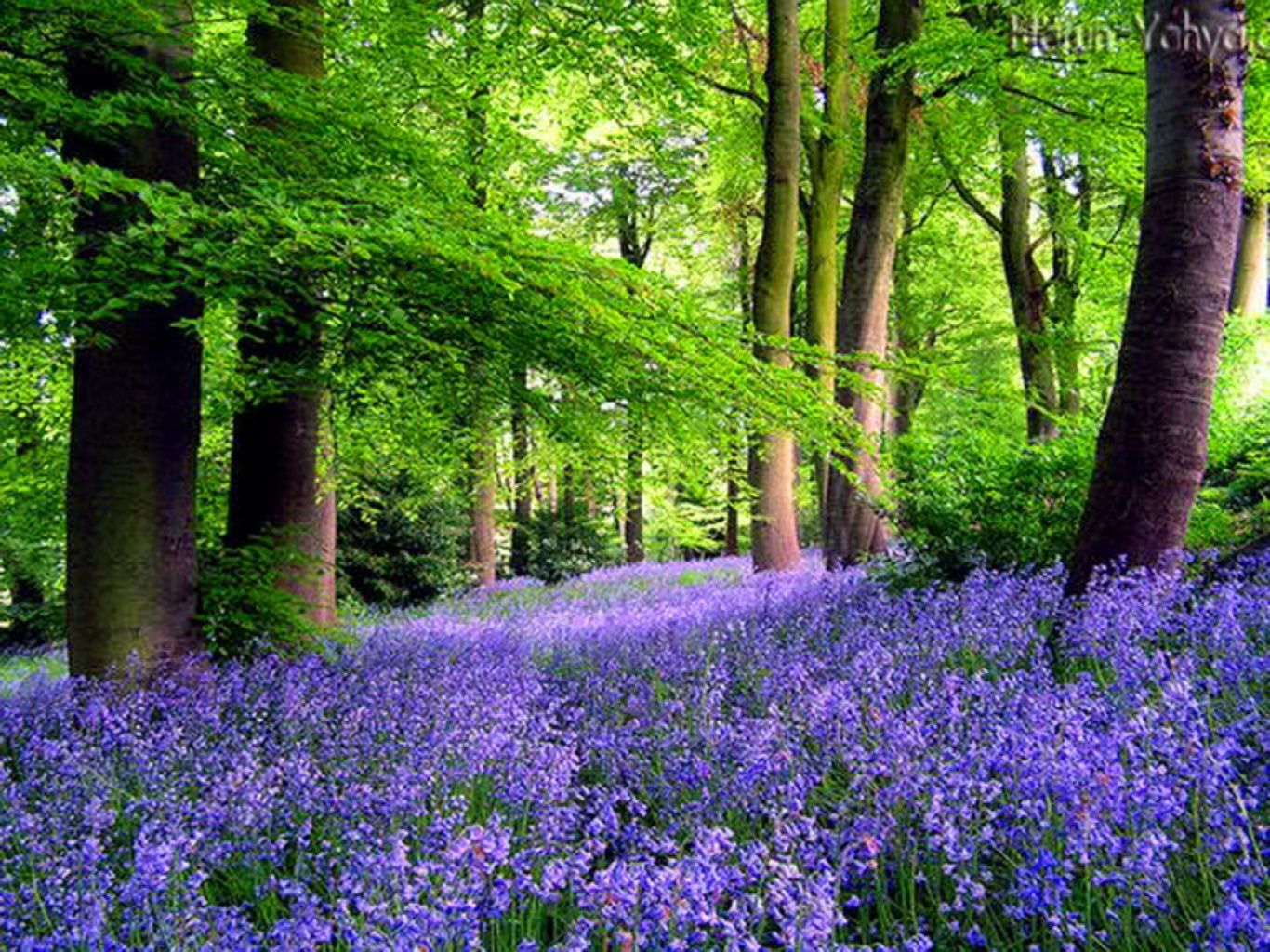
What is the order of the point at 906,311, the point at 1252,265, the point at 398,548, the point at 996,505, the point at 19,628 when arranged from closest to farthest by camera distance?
1. the point at 996,505
2. the point at 1252,265
3. the point at 398,548
4. the point at 19,628
5. the point at 906,311

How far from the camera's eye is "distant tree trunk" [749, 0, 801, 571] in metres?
12.0

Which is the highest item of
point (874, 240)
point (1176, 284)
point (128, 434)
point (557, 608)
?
point (874, 240)

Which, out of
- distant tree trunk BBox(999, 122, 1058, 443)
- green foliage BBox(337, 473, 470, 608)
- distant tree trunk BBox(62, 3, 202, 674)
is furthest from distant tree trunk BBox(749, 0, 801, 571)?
distant tree trunk BBox(62, 3, 202, 674)

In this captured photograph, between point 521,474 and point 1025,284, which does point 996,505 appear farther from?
point 521,474

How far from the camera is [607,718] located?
12.7 ft

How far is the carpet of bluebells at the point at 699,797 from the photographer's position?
6.27 feet

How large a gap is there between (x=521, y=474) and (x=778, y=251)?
9.75 meters

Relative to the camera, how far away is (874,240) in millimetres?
9914

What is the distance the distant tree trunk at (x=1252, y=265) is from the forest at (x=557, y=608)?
6.73 meters

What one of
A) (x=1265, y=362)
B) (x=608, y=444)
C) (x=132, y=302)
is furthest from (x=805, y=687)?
(x=1265, y=362)

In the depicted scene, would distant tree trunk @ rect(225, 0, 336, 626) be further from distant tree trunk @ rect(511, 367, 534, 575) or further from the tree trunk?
the tree trunk

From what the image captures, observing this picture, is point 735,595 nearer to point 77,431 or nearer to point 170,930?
point 77,431

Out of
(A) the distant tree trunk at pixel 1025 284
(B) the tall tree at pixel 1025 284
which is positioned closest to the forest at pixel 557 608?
(B) the tall tree at pixel 1025 284

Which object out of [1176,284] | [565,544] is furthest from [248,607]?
[565,544]
